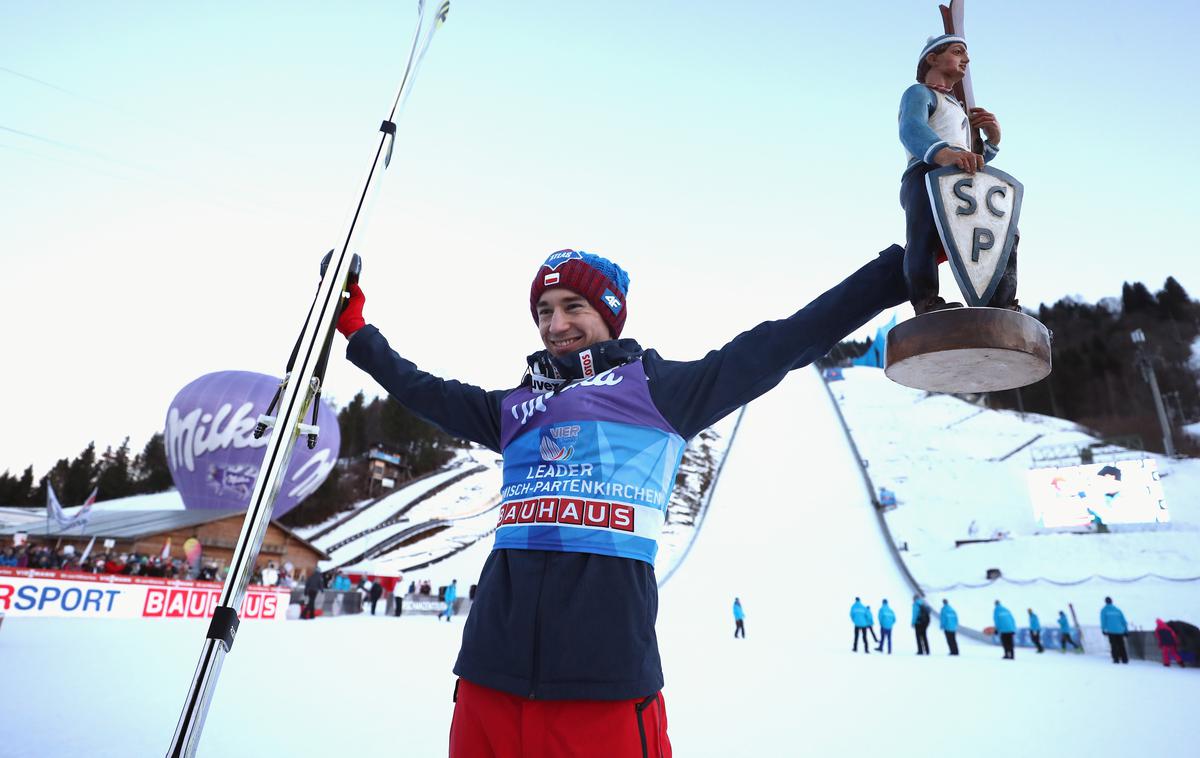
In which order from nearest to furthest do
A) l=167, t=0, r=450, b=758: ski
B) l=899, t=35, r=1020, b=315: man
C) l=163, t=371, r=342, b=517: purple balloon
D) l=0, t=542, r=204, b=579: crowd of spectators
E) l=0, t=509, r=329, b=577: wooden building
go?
l=167, t=0, r=450, b=758: ski → l=899, t=35, r=1020, b=315: man → l=0, t=542, r=204, b=579: crowd of spectators → l=163, t=371, r=342, b=517: purple balloon → l=0, t=509, r=329, b=577: wooden building

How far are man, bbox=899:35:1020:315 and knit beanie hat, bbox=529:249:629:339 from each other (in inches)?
31.8

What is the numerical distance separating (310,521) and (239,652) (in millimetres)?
36374

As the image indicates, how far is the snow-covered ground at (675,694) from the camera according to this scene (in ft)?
13.6

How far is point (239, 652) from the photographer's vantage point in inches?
334

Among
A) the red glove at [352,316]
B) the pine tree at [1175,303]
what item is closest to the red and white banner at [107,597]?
the red glove at [352,316]

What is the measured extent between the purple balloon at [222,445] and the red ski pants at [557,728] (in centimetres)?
2403

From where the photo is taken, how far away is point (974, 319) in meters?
1.41

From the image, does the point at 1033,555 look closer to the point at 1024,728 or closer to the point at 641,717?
the point at 1024,728

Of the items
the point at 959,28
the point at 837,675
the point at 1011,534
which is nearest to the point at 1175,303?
the point at 1011,534

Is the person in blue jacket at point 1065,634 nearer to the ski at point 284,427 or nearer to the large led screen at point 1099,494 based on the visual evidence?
the large led screen at point 1099,494

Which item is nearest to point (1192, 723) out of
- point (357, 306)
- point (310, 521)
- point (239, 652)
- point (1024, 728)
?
point (1024, 728)

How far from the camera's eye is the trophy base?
1.40 meters

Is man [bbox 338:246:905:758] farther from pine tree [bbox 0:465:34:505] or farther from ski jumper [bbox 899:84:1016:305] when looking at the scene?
pine tree [bbox 0:465:34:505]

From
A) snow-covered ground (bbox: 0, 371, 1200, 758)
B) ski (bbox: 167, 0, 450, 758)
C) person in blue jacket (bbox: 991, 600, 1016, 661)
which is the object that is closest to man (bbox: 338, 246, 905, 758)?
ski (bbox: 167, 0, 450, 758)
